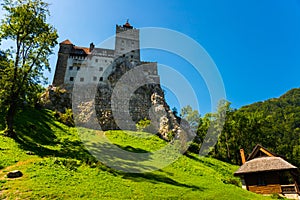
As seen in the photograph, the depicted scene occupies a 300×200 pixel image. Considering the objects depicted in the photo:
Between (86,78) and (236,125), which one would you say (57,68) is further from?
(236,125)

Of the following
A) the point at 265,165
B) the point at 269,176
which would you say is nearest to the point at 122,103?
the point at 265,165

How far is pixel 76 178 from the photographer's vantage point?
1969cm

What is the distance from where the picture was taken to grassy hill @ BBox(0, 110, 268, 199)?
16641mm

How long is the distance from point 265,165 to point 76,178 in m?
27.0

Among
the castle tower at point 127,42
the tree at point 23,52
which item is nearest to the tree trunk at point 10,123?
the tree at point 23,52

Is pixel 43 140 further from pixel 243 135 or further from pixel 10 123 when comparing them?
pixel 243 135

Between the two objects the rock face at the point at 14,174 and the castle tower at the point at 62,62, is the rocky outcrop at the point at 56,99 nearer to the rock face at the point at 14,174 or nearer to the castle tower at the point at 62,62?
the castle tower at the point at 62,62

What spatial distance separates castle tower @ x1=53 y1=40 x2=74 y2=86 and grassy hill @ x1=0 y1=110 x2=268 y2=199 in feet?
111

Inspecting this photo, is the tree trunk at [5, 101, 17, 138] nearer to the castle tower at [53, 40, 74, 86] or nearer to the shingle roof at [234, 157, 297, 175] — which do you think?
the shingle roof at [234, 157, 297, 175]

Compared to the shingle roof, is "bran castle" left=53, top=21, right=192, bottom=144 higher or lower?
higher

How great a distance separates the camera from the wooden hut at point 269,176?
31078 millimetres

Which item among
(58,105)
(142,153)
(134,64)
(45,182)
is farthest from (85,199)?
(134,64)

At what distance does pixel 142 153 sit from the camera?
119ft

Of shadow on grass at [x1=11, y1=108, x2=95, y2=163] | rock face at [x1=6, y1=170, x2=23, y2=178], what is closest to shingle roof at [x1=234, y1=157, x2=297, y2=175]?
shadow on grass at [x1=11, y1=108, x2=95, y2=163]
